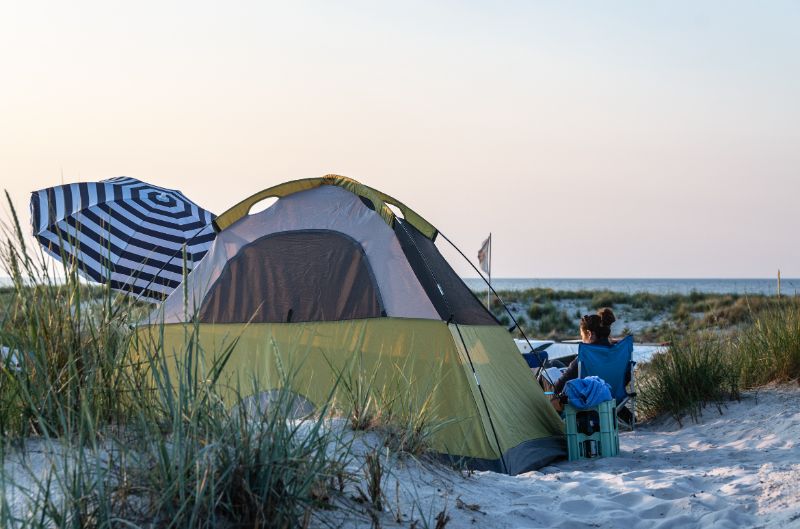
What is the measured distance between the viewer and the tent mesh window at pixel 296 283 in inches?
241

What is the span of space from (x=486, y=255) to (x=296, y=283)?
7.56 m

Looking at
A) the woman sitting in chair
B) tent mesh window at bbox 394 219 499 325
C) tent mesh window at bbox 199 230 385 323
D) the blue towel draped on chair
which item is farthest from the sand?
tent mesh window at bbox 199 230 385 323

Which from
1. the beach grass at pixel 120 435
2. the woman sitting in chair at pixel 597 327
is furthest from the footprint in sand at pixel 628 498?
the woman sitting in chair at pixel 597 327

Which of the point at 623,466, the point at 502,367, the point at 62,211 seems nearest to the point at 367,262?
the point at 502,367

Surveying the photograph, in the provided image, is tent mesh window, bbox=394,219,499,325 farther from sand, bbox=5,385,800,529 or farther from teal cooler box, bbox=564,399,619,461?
sand, bbox=5,385,800,529

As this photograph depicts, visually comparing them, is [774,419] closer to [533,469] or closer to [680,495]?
[533,469]

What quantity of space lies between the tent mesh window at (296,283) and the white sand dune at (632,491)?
69.6 inches

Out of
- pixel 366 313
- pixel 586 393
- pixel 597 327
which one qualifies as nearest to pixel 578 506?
pixel 586 393

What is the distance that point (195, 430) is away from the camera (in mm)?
2666

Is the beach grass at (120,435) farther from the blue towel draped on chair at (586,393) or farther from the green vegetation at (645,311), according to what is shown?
the green vegetation at (645,311)

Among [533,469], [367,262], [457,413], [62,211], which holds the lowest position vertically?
[533,469]

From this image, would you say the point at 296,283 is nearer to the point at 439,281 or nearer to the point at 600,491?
the point at 439,281

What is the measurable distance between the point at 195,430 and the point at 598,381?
396 centimetres

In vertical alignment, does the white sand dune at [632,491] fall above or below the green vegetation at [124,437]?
below
